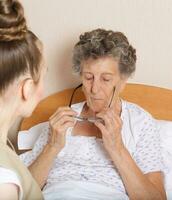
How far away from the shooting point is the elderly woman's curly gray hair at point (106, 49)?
1476mm

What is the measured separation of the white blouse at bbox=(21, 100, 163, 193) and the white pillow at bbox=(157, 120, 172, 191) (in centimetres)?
10

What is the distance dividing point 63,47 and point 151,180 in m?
0.77

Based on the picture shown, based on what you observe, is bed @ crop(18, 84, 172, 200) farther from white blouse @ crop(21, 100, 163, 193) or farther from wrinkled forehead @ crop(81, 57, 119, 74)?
wrinkled forehead @ crop(81, 57, 119, 74)

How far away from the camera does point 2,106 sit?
921 mm

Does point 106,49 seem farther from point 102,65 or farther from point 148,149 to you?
point 148,149

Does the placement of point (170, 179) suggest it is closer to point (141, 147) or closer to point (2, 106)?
point (141, 147)

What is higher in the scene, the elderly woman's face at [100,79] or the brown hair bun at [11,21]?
the brown hair bun at [11,21]

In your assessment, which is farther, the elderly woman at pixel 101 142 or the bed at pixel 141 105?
the bed at pixel 141 105

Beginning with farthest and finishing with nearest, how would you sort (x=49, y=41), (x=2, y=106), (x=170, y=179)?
(x=49, y=41), (x=170, y=179), (x=2, y=106)

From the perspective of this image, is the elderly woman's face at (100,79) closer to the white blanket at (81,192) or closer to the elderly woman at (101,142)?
the elderly woman at (101,142)

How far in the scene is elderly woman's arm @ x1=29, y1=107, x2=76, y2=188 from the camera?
1413 mm

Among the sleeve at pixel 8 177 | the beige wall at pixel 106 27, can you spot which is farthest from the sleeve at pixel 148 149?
the sleeve at pixel 8 177

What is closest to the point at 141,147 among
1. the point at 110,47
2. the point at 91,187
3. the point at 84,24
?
the point at 91,187

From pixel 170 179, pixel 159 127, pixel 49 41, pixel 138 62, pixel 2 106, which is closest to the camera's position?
pixel 2 106
